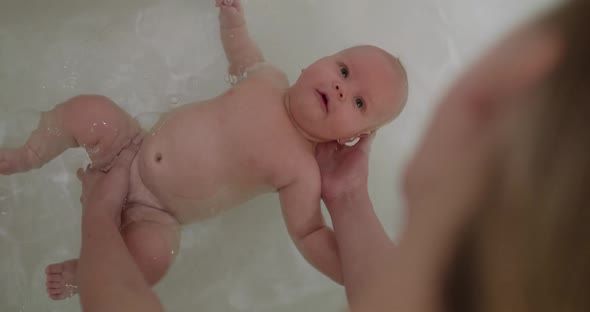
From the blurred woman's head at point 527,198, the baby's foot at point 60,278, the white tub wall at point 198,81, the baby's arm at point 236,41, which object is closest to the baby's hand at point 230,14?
the baby's arm at point 236,41

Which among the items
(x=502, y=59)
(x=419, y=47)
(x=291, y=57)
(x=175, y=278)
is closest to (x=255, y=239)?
(x=175, y=278)

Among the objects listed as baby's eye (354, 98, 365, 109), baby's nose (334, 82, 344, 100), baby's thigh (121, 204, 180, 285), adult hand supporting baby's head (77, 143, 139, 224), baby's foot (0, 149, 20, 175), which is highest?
baby's nose (334, 82, 344, 100)

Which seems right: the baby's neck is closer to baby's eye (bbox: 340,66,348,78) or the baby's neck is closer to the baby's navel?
baby's eye (bbox: 340,66,348,78)

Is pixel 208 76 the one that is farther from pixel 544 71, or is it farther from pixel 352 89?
pixel 544 71

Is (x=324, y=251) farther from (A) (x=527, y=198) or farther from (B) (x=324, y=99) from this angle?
(A) (x=527, y=198)

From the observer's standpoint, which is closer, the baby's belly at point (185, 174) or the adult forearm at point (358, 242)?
the adult forearm at point (358, 242)

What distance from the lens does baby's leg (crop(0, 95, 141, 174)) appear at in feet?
3.00

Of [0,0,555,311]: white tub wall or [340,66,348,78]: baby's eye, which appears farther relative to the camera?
[0,0,555,311]: white tub wall

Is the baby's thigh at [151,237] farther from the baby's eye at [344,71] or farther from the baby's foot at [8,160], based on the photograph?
the baby's eye at [344,71]

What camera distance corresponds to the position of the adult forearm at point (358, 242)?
0.84 m

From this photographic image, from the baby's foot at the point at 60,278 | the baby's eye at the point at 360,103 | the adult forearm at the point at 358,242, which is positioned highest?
the baby's eye at the point at 360,103

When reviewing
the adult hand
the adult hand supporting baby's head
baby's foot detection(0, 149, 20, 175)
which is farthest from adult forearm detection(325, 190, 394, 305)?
baby's foot detection(0, 149, 20, 175)

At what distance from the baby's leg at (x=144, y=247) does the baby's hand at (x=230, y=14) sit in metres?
0.38

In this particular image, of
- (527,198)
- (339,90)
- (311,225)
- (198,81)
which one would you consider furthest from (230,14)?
(527,198)
